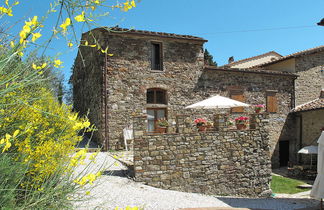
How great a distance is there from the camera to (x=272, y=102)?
13719 mm

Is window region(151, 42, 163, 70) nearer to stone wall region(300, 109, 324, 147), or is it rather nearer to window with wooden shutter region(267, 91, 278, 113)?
window with wooden shutter region(267, 91, 278, 113)

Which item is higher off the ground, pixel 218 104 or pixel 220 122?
pixel 218 104

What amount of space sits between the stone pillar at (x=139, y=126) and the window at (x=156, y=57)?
16.0ft

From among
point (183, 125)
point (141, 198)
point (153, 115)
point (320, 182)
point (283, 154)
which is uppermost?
point (153, 115)

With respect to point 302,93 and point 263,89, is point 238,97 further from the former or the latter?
point 302,93

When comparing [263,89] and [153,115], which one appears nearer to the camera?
[153,115]

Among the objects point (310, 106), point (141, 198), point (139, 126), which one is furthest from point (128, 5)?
point (310, 106)

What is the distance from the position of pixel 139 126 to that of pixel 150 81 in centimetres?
448

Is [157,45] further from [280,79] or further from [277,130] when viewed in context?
[277,130]

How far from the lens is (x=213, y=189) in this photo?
795 cm

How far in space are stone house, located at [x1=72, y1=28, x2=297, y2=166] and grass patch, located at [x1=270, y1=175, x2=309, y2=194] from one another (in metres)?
3.61

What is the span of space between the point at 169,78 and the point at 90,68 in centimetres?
398

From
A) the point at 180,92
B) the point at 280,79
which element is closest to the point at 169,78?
the point at 180,92

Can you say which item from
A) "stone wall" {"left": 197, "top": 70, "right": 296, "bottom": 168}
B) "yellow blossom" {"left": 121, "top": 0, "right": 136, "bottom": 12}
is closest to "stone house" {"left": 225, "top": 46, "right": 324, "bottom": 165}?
"stone wall" {"left": 197, "top": 70, "right": 296, "bottom": 168}
